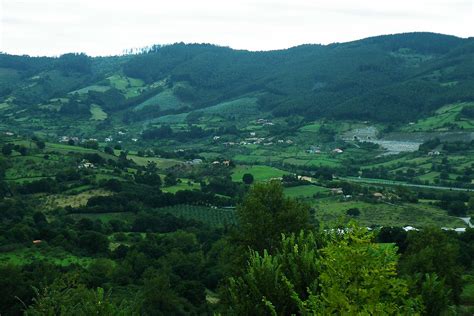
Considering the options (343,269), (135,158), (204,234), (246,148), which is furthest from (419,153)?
(343,269)

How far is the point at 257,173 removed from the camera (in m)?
106

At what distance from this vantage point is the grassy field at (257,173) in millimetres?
101963

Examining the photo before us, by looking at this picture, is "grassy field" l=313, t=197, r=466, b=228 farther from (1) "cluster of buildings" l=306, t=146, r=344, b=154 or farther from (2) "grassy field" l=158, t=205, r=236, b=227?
(1) "cluster of buildings" l=306, t=146, r=344, b=154

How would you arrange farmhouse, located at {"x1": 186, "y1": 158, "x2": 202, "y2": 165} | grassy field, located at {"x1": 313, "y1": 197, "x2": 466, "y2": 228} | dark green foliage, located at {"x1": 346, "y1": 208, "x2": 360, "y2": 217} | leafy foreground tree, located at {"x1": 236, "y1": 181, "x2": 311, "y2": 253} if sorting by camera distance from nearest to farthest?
leafy foreground tree, located at {"x1": 236, "y1": 181, "x2": 311, "y2": 253} < grassy field, located at {"x1": 313, "y1": 197, "x2": 466, "y2": 228} < dark green foliage, located at {"x1": 346, "y1": 208, "x2": 360, "y2": 217} < farmhouse, located at {"x1": 186, "y1": 158, "x2": 202, "y2": 165}

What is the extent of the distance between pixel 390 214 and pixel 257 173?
3478cm

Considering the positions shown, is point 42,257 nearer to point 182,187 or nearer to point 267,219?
point 267,219

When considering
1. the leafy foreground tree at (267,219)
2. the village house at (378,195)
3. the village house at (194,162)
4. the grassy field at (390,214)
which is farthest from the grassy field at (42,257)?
the village house at (194,162)

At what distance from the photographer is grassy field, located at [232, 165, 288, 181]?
101963 millimetres

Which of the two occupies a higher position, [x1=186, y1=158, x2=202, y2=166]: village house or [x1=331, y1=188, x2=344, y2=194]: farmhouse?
[x1=186, y1=158, x2=202, y2=166]: village house

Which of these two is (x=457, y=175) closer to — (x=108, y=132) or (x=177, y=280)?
(x=177, y=280)

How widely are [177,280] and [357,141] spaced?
11657cm

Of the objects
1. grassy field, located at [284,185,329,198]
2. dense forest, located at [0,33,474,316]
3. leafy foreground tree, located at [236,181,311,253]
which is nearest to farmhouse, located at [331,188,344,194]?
dense forest, located at [0,33,474,316]

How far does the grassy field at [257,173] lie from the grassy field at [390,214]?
2094cm

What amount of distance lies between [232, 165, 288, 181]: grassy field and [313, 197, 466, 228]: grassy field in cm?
2094
